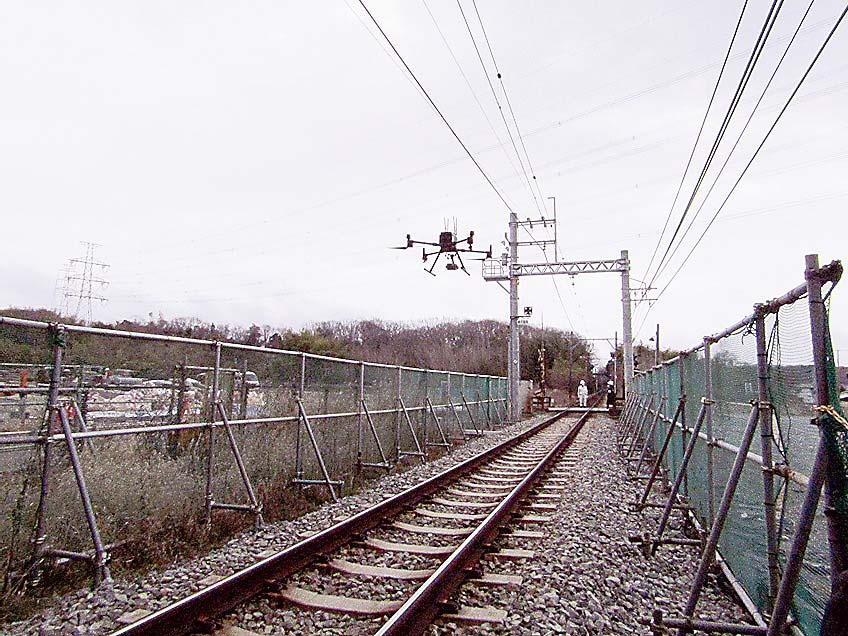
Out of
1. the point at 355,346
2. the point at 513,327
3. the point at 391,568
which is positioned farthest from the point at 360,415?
the point at 355,346

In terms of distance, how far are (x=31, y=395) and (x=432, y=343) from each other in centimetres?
7267

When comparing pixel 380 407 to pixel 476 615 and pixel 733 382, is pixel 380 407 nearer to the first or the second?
pixel 476 615

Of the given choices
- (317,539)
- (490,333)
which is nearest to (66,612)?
(317,539)

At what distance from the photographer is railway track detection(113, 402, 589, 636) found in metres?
4.69

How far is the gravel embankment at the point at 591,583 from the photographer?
4855mm

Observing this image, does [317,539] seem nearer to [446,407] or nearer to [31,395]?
[31,395]

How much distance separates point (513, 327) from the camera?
3066cm

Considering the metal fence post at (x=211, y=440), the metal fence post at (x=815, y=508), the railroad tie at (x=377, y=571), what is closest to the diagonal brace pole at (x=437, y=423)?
the metal fence post at (x=211, y=440)

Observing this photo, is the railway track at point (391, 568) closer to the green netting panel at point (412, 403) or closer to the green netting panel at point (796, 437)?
the green netting panel at point (796, 437)

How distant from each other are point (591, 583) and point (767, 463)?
222 centimetres

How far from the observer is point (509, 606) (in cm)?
518

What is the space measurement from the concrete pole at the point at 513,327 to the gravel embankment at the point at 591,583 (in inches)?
782

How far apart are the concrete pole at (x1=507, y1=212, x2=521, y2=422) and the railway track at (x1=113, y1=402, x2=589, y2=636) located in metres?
18.9

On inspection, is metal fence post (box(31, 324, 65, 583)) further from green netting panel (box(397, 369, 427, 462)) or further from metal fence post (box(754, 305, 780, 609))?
green netting panel (box(397, 369, 427, 462))
